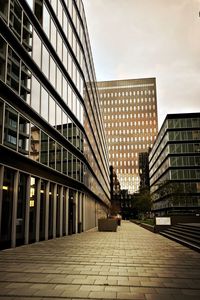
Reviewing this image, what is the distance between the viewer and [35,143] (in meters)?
20.2

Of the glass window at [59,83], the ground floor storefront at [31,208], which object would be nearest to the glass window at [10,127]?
the ground floor storefront at [31,208]

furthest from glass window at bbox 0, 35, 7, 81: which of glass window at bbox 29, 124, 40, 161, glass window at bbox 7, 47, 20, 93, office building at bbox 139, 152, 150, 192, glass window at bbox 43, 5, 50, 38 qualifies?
office building at bbox 139, 152, 150, 192

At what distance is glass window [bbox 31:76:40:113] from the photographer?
19.8 m

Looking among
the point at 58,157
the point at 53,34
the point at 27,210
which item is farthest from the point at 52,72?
the point at 27,210

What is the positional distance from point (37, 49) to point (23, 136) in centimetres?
664

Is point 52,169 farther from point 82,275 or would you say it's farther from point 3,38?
point 82,275

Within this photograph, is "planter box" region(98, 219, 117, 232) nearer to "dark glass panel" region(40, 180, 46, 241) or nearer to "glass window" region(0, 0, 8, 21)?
"dark glass panel" region(40, 180, 46, 241)

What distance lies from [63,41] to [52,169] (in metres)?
12.7

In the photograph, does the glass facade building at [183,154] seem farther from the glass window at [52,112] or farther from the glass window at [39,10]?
the glass window at [39,10]

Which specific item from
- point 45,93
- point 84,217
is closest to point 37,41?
point 45,93

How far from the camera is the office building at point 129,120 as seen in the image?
175 m

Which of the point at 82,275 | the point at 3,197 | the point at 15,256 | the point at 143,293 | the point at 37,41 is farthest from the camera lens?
the point at 37,41

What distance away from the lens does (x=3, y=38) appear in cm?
1561

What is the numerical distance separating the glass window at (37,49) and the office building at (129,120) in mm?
152347
